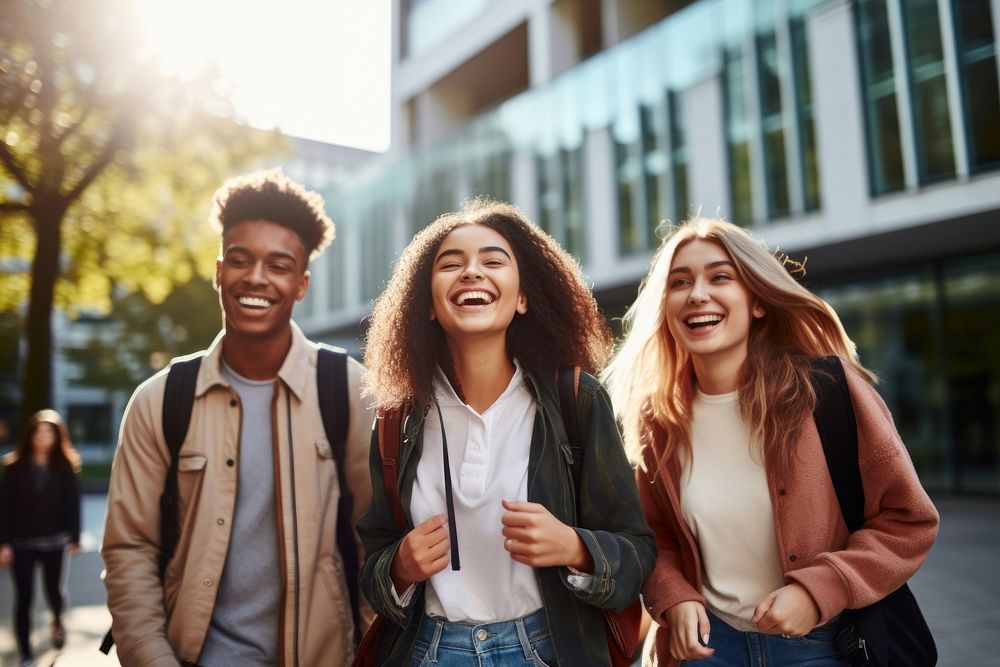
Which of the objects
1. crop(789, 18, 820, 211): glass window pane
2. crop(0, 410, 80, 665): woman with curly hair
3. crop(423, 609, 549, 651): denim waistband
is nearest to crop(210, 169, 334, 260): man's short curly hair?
crop(423, 609, 549, 651): denim waistband

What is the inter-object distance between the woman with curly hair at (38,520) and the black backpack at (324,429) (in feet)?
16.7

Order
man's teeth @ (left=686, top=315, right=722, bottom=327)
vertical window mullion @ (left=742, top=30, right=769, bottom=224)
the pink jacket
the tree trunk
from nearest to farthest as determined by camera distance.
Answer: the pink jacket < man's teeth @ (left=686, top=315, right=722, bottom=327) < the tree trunk < vertical window mullion @ (left=742, top=30, right=769, bottom=224)

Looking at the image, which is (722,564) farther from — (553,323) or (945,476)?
(945,476)

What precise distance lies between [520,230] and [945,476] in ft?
48.1

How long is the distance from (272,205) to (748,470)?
69.5 inches

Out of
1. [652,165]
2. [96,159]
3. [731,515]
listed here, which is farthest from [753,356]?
[652,165]

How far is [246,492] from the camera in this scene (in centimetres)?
260

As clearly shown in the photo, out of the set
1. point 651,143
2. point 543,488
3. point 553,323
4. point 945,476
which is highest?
point 651,143

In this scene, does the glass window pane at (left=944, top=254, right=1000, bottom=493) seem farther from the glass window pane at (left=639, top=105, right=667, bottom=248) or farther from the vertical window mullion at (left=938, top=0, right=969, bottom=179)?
the glass window pane at (left=639, top=105, right=667, bottom=248)

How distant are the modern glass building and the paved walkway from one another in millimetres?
3627

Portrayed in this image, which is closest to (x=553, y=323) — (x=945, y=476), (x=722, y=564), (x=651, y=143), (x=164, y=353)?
(x=722, y=564)

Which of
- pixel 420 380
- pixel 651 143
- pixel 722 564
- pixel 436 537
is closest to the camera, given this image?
pixel 436 537

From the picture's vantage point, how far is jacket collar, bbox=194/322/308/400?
266cm

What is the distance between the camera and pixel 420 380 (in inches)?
91.0
